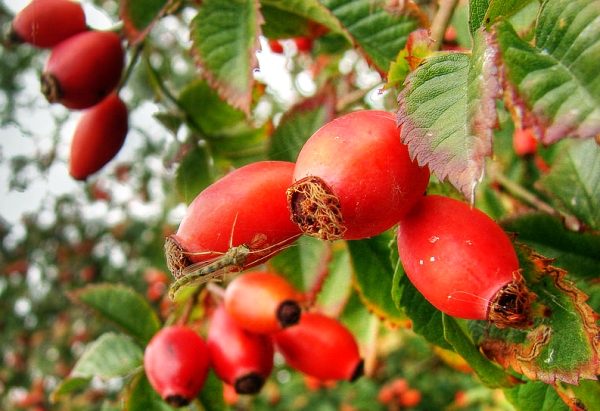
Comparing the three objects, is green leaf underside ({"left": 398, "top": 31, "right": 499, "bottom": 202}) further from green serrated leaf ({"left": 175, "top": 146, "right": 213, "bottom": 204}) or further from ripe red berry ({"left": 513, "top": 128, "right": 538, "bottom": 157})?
ripe red berry ({"left": 513, "top": 128, "right": 538, "bottom": 157})

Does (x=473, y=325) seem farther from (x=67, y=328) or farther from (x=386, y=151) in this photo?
(x=67, y=328)

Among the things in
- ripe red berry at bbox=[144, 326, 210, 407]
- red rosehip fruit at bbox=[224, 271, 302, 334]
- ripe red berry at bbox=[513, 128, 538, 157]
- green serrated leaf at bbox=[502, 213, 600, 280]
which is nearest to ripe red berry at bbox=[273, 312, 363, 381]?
red rosehip fruit at bbox=[224, 271, 302, 334]

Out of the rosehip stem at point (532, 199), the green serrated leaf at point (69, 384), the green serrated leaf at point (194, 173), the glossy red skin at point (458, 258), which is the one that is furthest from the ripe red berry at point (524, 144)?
the green serrated leaf at point (69, 384)

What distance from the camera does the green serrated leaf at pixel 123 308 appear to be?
164 centimetres

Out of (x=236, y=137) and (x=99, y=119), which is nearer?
(x=99, y=119)

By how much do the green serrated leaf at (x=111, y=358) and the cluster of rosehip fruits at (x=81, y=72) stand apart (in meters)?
0.51

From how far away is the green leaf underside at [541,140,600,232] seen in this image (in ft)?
4.02

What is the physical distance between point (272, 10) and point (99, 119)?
0.57 m

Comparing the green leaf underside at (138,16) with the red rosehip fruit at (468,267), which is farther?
the green leaf underside at (138,16)

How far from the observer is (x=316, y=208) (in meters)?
0.74

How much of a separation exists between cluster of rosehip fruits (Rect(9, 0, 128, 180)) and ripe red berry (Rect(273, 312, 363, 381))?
0.74 meters

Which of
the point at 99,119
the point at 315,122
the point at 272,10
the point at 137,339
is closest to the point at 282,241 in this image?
the point at 315,122

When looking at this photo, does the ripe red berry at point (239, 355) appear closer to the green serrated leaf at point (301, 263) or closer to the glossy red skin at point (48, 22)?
the green serrated leaf at point (301, 263)

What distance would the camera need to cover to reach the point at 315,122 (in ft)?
4.22
